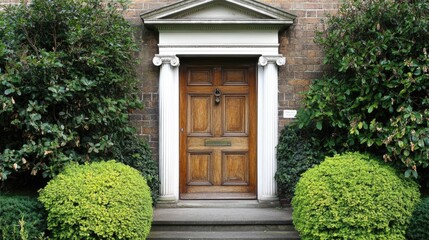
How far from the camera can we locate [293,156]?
6.59m

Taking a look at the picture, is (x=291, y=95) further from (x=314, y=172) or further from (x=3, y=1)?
(x=3, y=1)

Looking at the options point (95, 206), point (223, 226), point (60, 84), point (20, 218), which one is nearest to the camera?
point (95, 206)

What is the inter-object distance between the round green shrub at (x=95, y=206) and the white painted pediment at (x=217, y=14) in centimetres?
255

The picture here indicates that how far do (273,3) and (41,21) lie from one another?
3401 millimetres

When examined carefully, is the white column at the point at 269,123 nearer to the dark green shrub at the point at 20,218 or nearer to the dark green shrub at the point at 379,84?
the dark green shrub at the point at 379,84

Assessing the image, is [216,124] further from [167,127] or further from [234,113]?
[167,127]

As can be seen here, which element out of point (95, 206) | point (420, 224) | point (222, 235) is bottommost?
point (222, 235)

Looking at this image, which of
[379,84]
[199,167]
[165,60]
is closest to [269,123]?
[199,167]

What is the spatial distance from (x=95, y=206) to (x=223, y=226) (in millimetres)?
1819

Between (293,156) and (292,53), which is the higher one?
(292,53)

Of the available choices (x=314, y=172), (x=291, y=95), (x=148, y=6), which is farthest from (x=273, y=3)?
(x=314, y=172)

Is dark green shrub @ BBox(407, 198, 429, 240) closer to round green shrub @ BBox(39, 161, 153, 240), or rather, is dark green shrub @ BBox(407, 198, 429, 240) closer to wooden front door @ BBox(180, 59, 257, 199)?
wooden front door @ BBox(180, 59, 257, 199)

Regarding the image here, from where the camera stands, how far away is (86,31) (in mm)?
5758

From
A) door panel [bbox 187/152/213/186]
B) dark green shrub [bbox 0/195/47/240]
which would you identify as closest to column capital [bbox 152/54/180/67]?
door panel [bbox 187/152/213/186]
